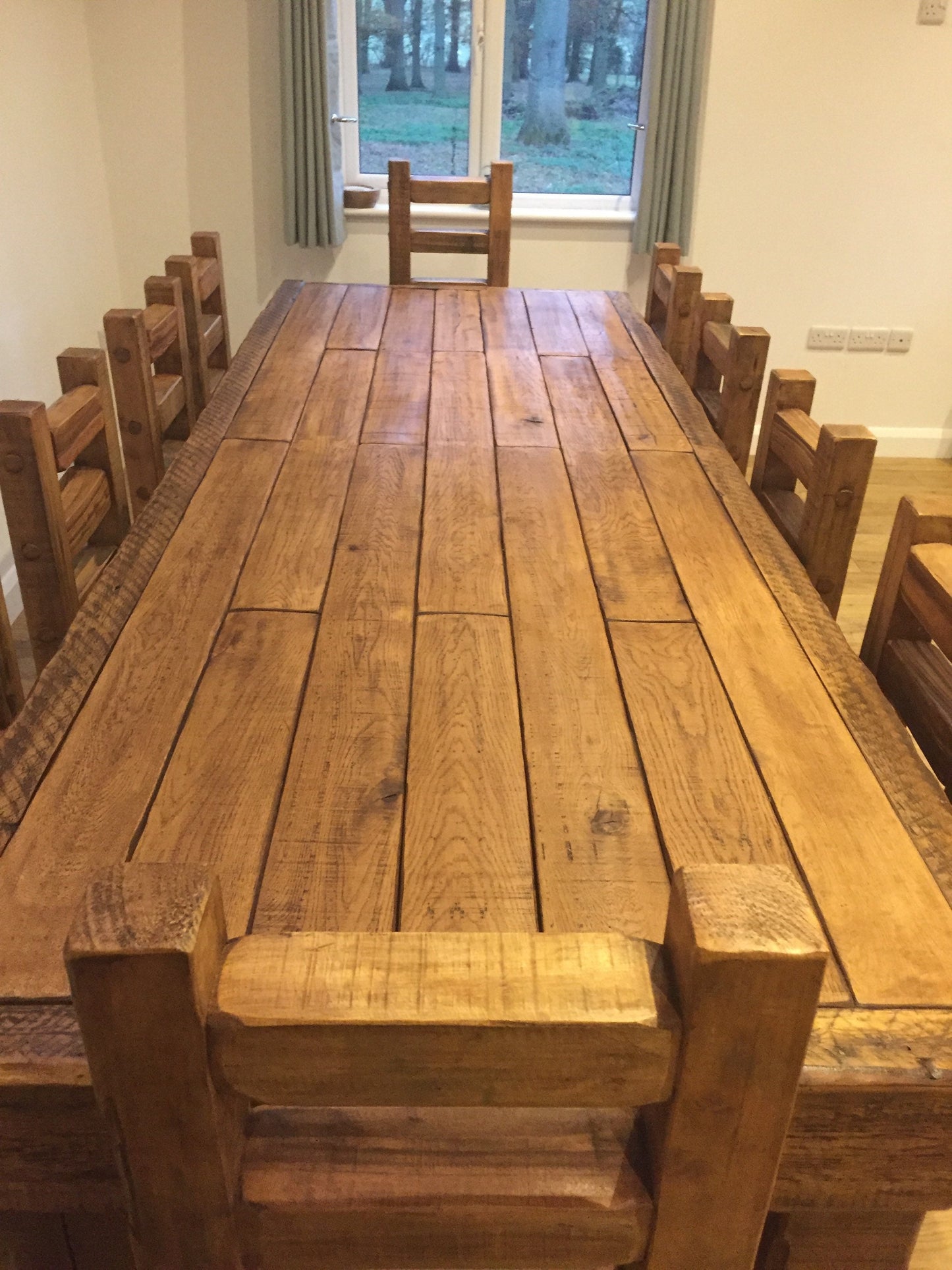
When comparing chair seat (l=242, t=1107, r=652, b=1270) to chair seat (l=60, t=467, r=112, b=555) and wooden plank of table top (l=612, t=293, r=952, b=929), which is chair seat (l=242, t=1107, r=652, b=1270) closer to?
wooden plank of table top (l=612, t=293, r=952, b=929)

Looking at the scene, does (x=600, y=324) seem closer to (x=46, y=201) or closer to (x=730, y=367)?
(x=730, y=367)

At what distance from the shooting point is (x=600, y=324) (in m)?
2.52

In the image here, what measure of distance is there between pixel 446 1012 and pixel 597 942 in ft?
0.27

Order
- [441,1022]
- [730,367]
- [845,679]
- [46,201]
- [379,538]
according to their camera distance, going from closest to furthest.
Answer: [441,1022] → [845,679] → [379,538] → [730,367] → [46,201]

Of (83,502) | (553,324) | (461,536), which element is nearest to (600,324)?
(553,324)

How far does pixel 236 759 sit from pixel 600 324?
1862 mm

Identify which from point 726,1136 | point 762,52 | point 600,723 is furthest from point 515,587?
point 762,52

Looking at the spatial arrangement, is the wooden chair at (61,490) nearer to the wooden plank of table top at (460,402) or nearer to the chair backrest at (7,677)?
the chair backrest at (7,677)

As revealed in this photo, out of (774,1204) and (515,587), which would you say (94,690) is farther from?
(774,1204)

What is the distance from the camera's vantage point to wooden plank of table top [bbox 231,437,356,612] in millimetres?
1286

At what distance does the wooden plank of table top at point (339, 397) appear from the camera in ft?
5.89

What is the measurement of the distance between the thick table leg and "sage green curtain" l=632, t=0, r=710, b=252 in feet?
11.8

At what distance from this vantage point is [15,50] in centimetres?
296

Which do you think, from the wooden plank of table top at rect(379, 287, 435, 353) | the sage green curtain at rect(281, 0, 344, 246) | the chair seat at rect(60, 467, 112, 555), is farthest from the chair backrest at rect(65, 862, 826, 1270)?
the sage green curtain at rect(281, 0, 344, 246)
